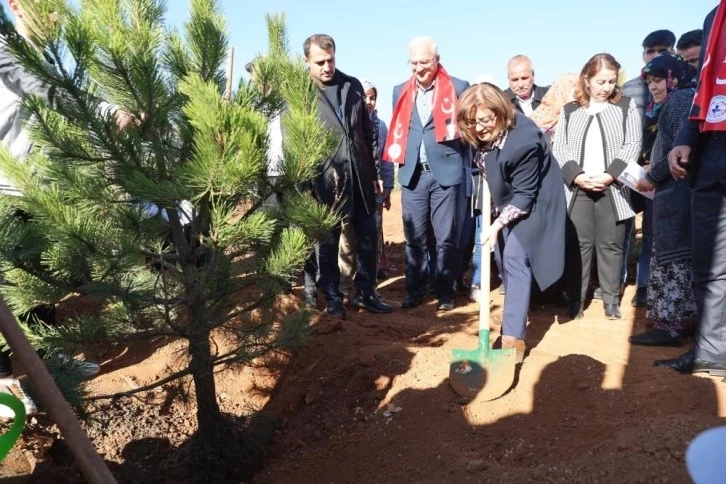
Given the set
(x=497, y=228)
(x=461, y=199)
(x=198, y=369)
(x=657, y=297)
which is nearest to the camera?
(x=198, y=369)

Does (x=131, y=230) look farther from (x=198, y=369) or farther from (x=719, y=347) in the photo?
(x=719, y=347)

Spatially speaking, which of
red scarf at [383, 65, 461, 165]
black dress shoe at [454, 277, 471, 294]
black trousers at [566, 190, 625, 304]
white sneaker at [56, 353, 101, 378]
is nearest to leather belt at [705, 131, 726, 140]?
black trousers at [566, 190, 625, 304]

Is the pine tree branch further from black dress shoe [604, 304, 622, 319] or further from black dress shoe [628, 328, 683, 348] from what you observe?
black dress shoe [604, 304, 622, 319]

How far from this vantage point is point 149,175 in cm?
223

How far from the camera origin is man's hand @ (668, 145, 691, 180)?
2924mm

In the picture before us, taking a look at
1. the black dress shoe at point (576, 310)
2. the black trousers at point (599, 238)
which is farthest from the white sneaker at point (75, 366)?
the black dress shoe at point (576, 310)

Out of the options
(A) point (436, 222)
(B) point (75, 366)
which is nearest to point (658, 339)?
(A) point (436, 222)

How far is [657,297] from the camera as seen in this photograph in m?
3.69

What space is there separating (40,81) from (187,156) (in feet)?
1.77

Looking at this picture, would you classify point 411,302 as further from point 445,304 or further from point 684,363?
point 684,363

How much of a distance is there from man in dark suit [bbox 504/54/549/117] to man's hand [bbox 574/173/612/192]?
28.6 inches

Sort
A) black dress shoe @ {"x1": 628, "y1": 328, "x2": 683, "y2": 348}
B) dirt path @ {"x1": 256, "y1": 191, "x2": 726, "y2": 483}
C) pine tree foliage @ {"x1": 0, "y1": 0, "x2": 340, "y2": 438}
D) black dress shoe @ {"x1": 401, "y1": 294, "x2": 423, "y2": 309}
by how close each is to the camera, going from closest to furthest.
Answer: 1. pine tree foliage @ {"x1": 0, "y1": 0, "x2": 340, "y2": 438}
2. dirt path @ {"x1": 256, "y1": 191, "x2": 726, "y2": 483}
3. black dress shoe @ {"x1": 628, "y1": 328, "x2": 683, "y2": 348}
4. black dress shoe @ {"x1": 401, "y1": 294, "x2": 423, "y2": 309}

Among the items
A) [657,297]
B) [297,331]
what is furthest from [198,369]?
[657,297]

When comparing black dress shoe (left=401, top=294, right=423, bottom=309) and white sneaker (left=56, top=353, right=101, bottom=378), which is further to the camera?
black dress shoe (left=401, top=294, right=423, bottom=309)
